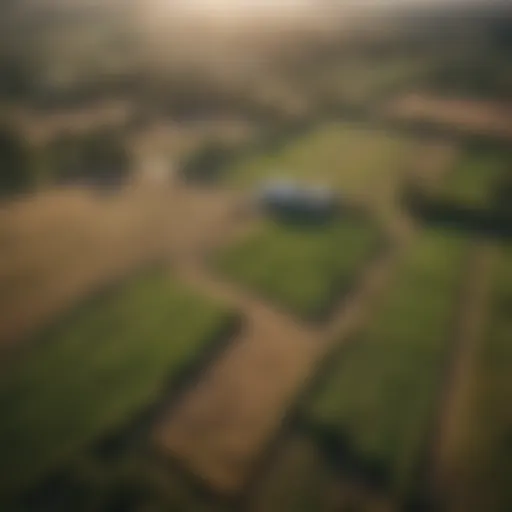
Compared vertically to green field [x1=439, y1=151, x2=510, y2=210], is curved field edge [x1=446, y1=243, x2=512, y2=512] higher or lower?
lower

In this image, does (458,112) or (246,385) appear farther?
(458,112)

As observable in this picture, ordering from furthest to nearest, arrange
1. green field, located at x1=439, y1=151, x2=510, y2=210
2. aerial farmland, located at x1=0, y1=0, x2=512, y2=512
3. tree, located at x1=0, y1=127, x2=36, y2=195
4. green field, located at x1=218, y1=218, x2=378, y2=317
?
tree, located at x1=0, y1=127, x2=36, y2=195 → green field, located at x1=439, y1=151, x2=510, y2=210 → green field, located at x1=218, y1=218, x2=378, y2=317 → aerial farmland, located at x1=0, y1=0, x2=512, y2=512

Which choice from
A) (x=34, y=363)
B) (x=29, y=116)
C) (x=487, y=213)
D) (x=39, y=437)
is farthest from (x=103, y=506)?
(x=29, y=116)

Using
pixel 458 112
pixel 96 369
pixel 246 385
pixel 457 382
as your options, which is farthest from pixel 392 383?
pixel 458 112

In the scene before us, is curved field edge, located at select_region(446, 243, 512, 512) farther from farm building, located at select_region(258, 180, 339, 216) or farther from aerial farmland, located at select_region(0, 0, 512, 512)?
farm building, located at select_region(258, 180, 339, 216)

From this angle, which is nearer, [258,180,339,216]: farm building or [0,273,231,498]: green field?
[0,273,231,498]: green field

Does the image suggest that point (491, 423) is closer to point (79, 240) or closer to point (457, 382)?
point (457, 382)

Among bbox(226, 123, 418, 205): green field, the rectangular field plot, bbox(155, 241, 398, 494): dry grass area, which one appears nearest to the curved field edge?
the rectangular field plot

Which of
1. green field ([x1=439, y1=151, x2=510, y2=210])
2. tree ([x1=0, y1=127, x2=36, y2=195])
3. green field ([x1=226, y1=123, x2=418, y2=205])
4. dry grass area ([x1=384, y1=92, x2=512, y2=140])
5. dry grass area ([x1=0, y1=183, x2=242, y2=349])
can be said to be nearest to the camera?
dry grass area ([x1=0, y1=183, x2=242, y2=349])
